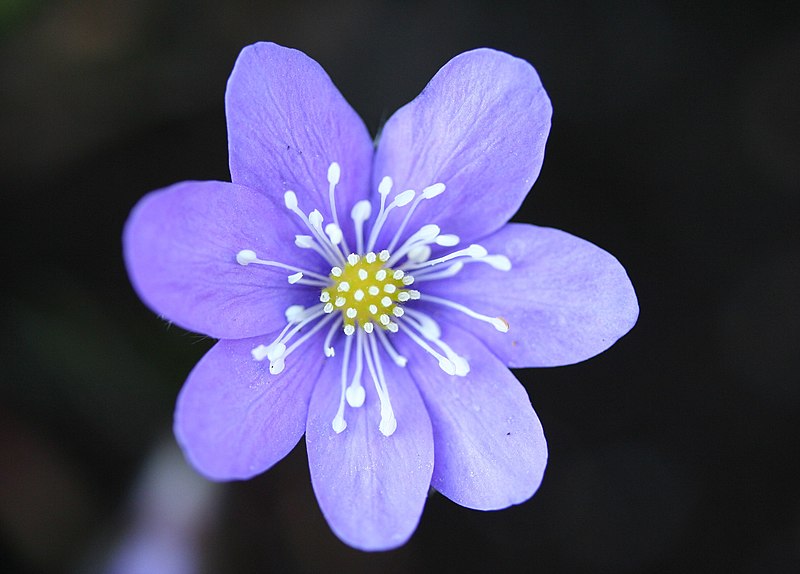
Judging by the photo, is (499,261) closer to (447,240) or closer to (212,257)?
(447,240)

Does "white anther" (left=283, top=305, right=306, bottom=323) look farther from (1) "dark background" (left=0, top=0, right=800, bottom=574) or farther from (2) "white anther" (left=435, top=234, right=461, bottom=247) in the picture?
(1) "dark background" (left=0, top=0, right=800, bottom=574)

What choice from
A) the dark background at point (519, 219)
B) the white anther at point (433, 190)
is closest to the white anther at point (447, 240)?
the white anther at point (433, 190)

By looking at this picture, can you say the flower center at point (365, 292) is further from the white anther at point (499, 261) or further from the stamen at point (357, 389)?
the white anther at point (499, 261)

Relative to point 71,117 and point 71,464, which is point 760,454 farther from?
point 71,117

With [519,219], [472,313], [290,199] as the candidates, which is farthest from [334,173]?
[519,219]

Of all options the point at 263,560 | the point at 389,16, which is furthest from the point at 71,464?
the point at 389,16
